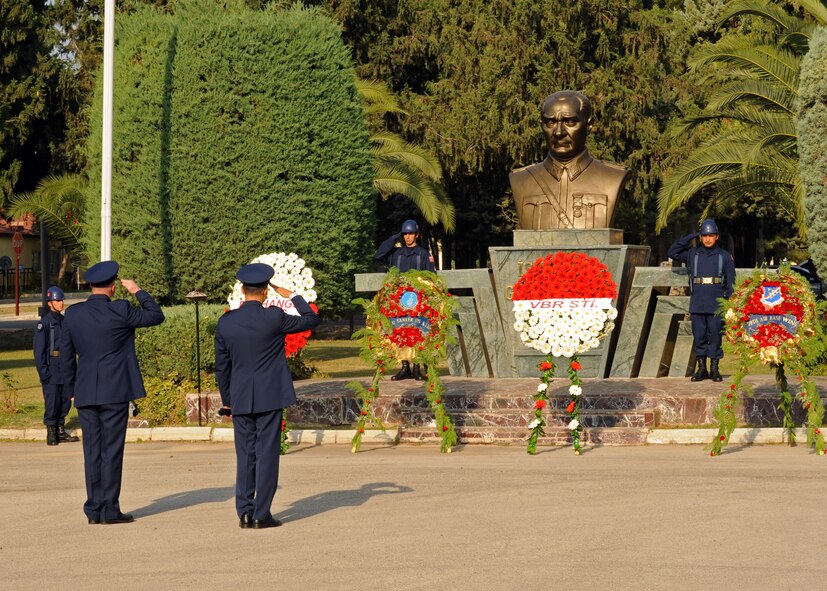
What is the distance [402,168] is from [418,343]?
1846 cm

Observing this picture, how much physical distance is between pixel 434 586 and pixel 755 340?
6.46 meters

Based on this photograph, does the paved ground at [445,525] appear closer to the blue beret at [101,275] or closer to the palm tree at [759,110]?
the blue beret at [101,275]

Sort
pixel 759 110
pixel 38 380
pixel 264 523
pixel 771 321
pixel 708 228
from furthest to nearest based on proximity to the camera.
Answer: pixel 759 110 < pixel 38 380 < pixel 708 228 < pixel 771 321 < pixel 264 523

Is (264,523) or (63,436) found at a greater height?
(264,523)

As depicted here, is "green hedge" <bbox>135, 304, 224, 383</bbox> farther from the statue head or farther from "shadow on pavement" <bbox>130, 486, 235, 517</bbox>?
"shadow on pavement" <bbox>130, 486, 235, 517</bbox>

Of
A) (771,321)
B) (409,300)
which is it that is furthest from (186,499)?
(771,321)

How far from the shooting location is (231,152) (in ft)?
68.1

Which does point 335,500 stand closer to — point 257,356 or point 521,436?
point 257,356

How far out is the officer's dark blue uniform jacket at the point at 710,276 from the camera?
593 inches

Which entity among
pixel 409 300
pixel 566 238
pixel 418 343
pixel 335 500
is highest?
pixel 566 238

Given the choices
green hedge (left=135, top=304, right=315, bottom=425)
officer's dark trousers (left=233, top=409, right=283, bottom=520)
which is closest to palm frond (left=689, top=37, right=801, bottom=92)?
green hedge (left=135, top=304, right=315, bottom=425)

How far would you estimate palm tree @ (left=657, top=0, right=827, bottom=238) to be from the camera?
24.1 metres

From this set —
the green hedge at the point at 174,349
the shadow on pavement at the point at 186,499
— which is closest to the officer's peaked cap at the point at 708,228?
the green hedge at the point at 174,349

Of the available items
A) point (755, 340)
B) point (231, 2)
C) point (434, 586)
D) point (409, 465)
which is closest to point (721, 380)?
point (755, 340)
